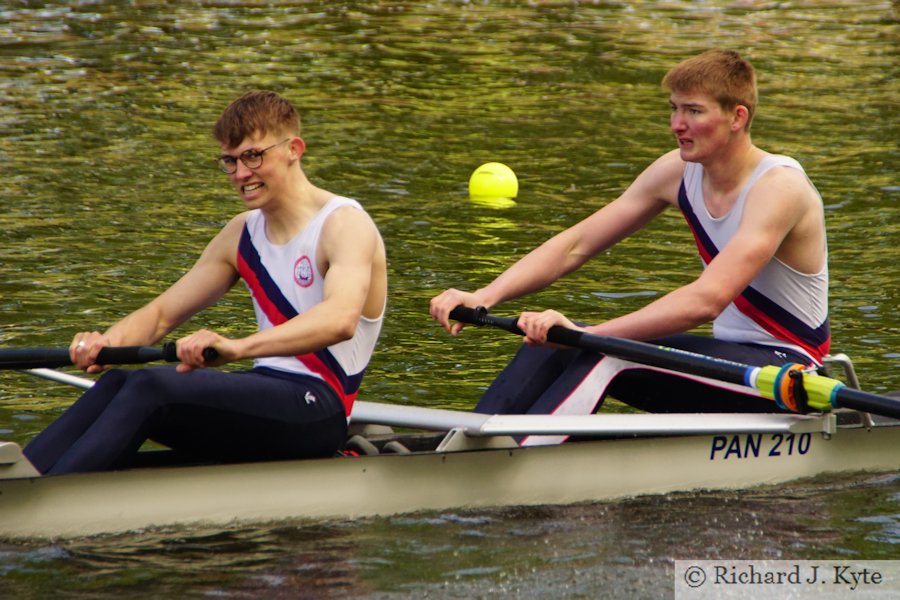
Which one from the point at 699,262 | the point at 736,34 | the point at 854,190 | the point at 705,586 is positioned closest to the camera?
the point at 705,586

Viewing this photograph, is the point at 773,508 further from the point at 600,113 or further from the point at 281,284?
the point at 600,113

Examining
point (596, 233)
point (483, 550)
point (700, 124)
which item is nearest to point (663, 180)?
point (596, 233)

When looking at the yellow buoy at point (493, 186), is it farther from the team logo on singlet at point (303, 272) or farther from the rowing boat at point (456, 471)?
the team logo on singlet at point (303, 272)

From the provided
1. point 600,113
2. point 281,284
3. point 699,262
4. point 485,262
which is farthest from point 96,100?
point 281,284

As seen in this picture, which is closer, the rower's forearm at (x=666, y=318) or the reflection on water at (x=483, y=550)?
the reflection on water at (x=483, y=550)

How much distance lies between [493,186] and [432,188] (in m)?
0.64

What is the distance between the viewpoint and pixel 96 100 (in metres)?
18.1

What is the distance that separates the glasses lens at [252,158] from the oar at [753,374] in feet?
4.78

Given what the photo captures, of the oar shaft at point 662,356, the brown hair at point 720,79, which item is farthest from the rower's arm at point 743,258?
the brown hair at point 720,79

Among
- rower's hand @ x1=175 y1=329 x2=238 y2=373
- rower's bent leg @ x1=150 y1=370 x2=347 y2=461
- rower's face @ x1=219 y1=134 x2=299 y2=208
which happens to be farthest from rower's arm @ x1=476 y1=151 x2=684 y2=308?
rower's hand @ x1=175 y1=329 x2=238 y2=373

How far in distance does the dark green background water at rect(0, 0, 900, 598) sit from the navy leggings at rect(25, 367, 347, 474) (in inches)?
13.2

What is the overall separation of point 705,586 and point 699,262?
605cm

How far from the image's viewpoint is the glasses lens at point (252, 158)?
5.81 m

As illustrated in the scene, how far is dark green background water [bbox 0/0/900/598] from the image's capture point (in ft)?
19.5
